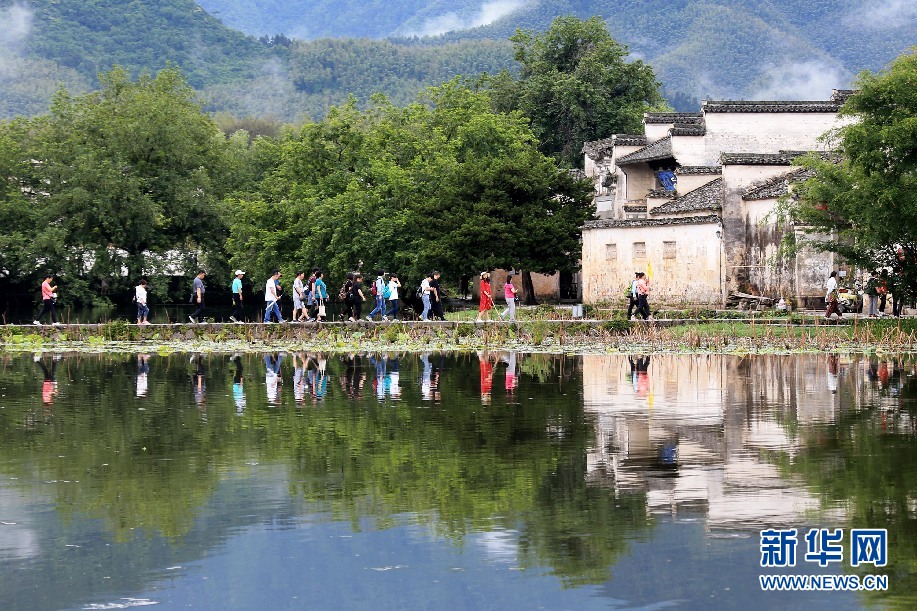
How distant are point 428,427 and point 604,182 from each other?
5223 cm

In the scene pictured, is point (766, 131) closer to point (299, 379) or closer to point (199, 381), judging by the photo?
point (299, 379)

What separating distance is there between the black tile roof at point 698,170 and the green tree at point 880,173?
19953 mm

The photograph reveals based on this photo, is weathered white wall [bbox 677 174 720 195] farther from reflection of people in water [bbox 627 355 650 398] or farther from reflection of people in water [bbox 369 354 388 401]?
reflection of people in water [bbox 627 355 650 398]

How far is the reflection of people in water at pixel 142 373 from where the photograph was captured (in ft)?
83.4

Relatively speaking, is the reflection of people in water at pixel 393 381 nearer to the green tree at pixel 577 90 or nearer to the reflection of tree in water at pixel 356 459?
the reflection of tree in water at pixel 356 459

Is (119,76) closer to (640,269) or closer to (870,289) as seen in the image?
(640,269)

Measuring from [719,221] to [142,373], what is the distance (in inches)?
1070

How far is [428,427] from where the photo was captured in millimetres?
19547

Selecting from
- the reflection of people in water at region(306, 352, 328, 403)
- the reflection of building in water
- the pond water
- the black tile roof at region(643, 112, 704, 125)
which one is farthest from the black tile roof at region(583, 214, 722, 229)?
the pond water

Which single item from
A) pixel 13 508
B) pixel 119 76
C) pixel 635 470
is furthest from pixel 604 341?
pixel 119 76

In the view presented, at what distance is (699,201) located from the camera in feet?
179

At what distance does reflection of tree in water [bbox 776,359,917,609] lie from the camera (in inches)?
448

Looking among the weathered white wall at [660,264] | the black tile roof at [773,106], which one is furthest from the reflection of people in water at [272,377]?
the black tile roof at [773,106]

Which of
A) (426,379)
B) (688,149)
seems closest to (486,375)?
(426,379)
